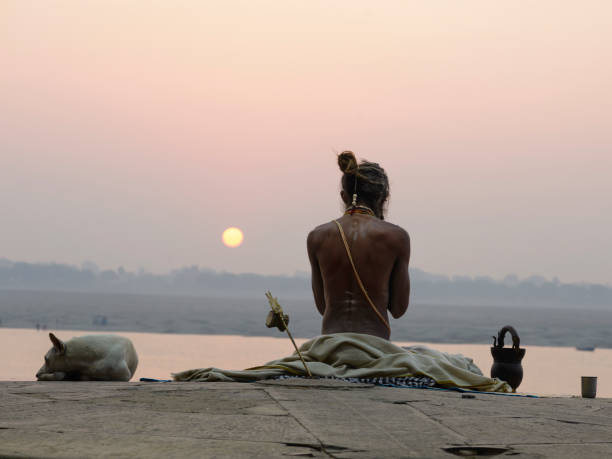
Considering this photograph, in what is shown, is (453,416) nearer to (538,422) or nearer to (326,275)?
(538,422)

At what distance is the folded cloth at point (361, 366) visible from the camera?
5.77 m

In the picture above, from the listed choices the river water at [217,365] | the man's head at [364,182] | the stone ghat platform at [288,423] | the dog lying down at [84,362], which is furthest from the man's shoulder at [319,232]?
the river water at [217,365]

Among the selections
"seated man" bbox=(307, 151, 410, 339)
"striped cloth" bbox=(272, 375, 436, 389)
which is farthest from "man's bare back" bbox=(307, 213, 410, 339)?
"striped cloth" bbox=(272, 375, 436, 389)

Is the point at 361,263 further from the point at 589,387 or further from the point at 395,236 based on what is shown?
the point at 589,387

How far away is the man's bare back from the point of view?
6.13m

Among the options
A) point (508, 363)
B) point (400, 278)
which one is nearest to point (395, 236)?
point (400, 278)

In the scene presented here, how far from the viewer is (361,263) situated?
6.11 m

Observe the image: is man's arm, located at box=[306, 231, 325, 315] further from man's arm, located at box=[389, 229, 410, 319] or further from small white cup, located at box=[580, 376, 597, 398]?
small white cup, located at box=[580, 376, 597, 398]

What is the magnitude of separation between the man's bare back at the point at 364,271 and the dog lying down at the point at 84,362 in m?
1.80

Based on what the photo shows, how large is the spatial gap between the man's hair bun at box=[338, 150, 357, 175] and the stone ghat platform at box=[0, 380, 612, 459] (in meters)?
1.76

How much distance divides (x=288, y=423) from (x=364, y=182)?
118 inches

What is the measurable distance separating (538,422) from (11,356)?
64.8 ft

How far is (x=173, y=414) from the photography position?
3.86 metres

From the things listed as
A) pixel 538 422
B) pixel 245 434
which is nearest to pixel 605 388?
pixel 538 422
